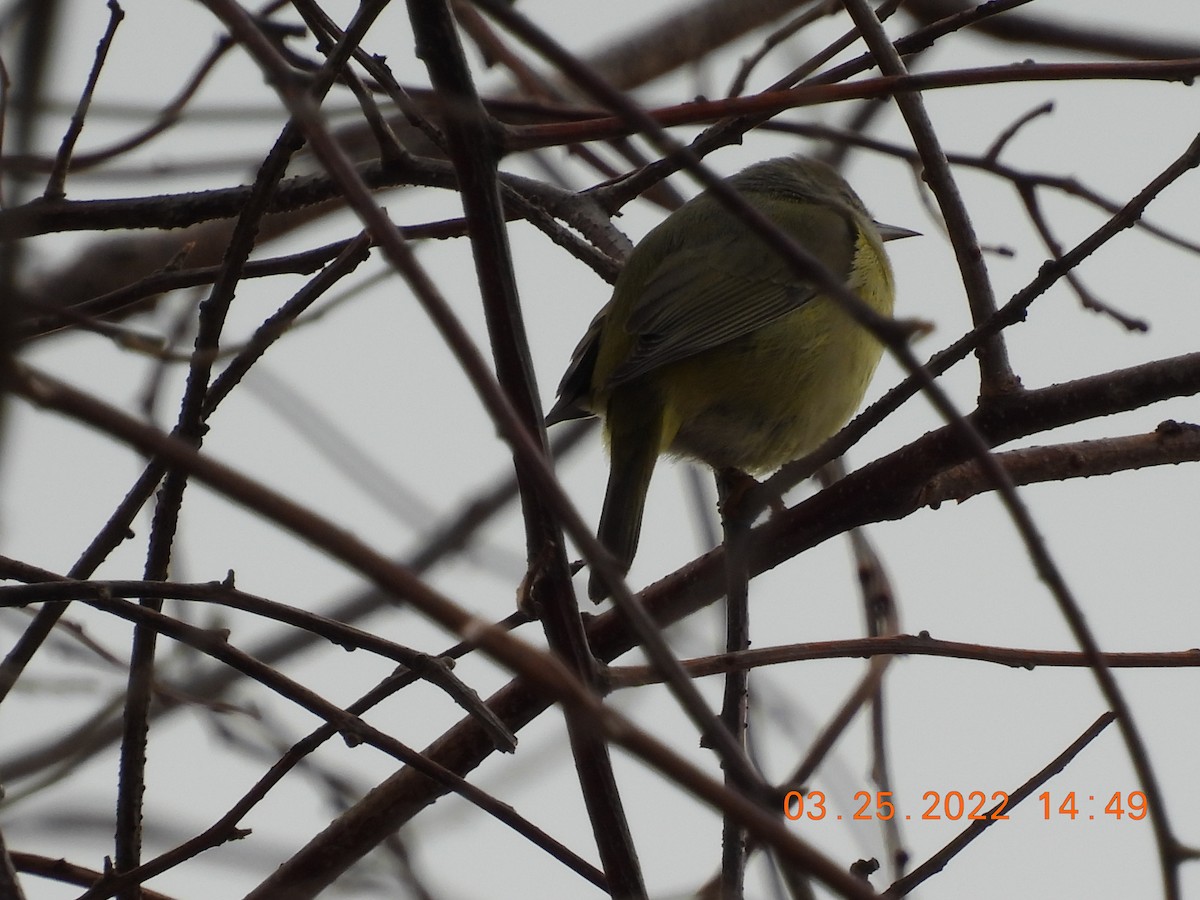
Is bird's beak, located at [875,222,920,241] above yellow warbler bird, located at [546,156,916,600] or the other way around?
above

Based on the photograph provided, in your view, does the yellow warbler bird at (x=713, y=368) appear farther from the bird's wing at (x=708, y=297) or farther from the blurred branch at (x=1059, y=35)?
the blurred branch at (x=1059, y=35)

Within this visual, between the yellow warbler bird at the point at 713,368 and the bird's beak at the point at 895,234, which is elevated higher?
the bird's beak at the point at 895,234

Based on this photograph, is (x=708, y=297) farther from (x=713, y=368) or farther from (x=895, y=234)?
(x=895, y=234)

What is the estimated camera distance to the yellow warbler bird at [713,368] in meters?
4.09

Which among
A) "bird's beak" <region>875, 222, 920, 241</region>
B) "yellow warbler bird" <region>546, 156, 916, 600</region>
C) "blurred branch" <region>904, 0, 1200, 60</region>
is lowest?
"yellow warbler bird" <region>546, 156, 916, 600</region>

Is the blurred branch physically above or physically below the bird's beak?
above

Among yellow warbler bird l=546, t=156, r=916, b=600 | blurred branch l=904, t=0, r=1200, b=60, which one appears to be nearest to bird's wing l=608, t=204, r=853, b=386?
yellow warbler bird l=546, t=156, r=916, b=600

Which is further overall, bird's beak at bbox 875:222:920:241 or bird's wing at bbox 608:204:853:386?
bird's beak at bbox 875:222:920:241

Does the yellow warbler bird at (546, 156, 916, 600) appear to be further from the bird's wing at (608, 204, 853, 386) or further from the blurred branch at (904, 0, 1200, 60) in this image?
the blurred branch at (904, 0, 1200, 60)

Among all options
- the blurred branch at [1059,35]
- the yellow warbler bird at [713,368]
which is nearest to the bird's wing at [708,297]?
the yellow warbler bird at [713,368]

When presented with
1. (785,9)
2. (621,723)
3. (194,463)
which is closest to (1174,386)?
(621,723)

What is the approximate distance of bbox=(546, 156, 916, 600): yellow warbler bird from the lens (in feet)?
13.4

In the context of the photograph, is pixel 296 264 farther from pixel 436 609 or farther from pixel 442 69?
pixel 436 609

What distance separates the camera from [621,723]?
37.7 inches
